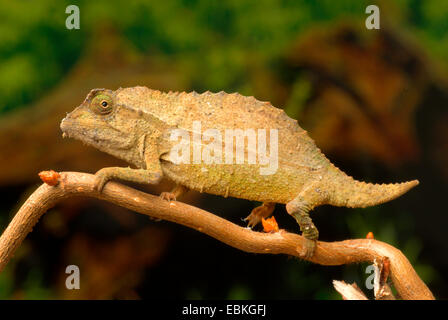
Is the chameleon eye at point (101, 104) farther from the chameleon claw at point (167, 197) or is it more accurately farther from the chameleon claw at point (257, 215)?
the chameleon claw at point (257, 215)

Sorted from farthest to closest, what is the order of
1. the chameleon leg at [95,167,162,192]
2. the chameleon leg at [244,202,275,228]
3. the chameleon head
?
the chameleon leg at [244,202,275,228]
the chameleon head
the chameleon leg at [95,167,162,192]

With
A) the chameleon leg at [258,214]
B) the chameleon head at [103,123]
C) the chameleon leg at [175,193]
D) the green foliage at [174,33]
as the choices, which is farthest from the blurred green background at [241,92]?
the chameleon head at [103,123]

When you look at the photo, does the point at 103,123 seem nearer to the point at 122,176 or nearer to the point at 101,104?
the point at 101,104

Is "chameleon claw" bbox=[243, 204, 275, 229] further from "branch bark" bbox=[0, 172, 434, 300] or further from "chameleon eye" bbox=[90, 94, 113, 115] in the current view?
"chameleon eye" bbox=[90, 94, 113, 115]

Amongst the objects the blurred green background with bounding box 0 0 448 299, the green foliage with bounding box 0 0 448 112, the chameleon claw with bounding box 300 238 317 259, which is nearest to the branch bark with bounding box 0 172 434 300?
the chameleon claw with bounding box 300 238 317 259

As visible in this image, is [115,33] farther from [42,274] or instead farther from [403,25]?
[403,25]

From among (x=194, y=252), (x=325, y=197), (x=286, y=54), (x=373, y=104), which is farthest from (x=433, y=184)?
(x=325, y=197)

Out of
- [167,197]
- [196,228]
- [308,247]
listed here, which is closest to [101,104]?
[167,197]
